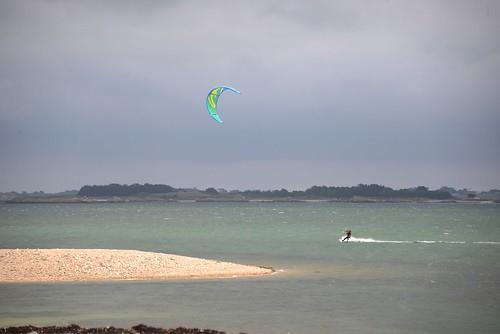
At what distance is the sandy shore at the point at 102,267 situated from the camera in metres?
32.2

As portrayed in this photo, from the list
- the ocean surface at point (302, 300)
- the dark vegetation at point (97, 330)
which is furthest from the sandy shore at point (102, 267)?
the dark vegetation at point (97, 330)

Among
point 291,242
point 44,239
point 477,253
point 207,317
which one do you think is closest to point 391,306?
point 207,317

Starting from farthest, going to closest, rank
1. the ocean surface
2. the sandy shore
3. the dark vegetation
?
the sandy shore → the ocean surface → the dark vegetation

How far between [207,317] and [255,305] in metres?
2.52

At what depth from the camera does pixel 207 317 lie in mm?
23328

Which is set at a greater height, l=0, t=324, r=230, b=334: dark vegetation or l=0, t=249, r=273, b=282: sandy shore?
l=0, t=249, r=273, b=282: sandy shore

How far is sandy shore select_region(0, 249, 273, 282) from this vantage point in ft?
106

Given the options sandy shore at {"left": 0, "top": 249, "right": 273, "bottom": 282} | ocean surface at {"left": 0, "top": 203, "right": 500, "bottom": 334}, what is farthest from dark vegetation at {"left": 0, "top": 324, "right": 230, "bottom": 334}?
sandy shore at {"left": 0, "top": 249, "right": 273, "bottom": 282}

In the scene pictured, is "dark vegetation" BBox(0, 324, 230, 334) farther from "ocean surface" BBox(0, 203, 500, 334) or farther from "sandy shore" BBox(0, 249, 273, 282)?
"sandy shore" BBox(0, 249, 273, 282)

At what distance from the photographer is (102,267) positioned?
33500 millimetres

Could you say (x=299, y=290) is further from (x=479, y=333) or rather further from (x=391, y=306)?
(x=479, y=333)

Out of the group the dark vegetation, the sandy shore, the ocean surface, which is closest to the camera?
the dark vegetation

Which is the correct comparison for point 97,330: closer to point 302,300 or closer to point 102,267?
point 302,300

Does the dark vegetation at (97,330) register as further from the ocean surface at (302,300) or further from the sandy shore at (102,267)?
the sandy shore at (102,267)
